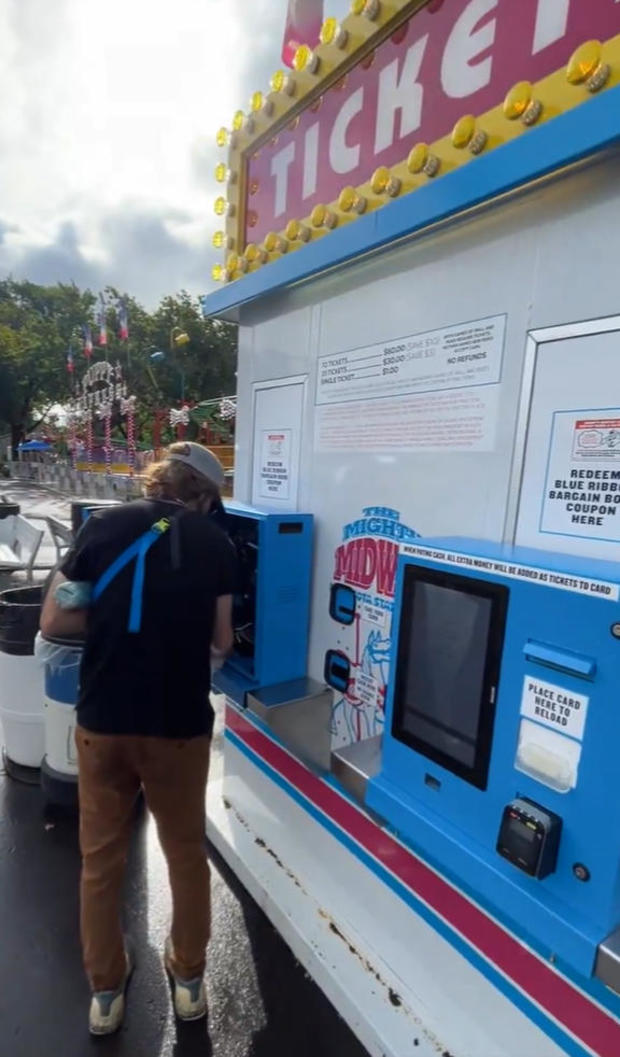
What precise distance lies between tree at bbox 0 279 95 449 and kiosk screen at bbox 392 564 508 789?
32.4 metres

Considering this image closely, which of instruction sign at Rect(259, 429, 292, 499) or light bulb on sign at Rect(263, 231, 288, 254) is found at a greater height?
light bulb on sign at Rect(263, 231, 288, 254)

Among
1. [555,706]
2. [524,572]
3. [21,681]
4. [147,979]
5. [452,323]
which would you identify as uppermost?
[452,323]

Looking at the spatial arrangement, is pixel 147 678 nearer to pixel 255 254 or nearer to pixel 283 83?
pixel 255 254

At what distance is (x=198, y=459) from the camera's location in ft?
6.02

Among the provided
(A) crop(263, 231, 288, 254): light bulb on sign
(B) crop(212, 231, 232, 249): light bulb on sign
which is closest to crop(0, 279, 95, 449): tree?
(B) crop(212, 231, 232, 249): light bulb on sign

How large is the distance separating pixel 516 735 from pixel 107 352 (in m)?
28.9

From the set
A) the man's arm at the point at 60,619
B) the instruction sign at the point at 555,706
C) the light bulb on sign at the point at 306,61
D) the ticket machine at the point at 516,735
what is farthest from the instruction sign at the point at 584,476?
the light bulb on sign at the point at 306,61

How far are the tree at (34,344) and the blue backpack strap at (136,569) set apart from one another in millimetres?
31847

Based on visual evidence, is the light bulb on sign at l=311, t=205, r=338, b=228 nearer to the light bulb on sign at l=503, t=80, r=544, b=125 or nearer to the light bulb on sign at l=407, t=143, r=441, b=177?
the light bulb on sign at l=407, t=143, r=441, b=177

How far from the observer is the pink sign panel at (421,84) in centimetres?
144

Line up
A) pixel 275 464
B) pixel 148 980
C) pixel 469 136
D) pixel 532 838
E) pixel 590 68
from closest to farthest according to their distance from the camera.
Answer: pixel 532 838 < pixel 590 68 < pixel 469 136 < pixel 148 980 < pixel 275 464

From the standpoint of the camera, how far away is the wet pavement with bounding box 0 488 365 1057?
184 centimetres

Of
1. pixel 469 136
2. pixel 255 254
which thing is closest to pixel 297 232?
pixel 255 254

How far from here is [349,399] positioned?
220 cm
